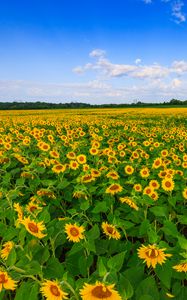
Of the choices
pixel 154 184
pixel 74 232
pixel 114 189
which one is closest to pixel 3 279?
pixel 74 232

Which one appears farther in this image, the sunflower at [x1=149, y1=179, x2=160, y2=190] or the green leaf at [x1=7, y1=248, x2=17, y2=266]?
the sunflower at [x1=149, y1=179, x2=160, y2=190]

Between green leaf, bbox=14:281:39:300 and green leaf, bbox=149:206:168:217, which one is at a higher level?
green leaf, bbox=149:206:168:217

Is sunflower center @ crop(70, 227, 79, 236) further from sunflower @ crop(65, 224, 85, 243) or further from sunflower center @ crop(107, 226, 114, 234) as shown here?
sunflower center @ crop(107, 226, 114, 234)

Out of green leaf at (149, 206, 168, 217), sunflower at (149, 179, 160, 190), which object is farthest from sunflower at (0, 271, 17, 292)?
sunflower at (149, 179, 160, 190)

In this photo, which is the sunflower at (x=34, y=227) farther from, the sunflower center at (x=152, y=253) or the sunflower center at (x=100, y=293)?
the sunflower center at (x=100, y=293)

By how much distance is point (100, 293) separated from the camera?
1.60 meters

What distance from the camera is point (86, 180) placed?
4.11 meters

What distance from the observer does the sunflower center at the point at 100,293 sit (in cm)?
159

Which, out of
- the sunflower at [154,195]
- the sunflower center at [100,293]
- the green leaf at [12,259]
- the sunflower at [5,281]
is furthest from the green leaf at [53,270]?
the sunflower at [154,195]

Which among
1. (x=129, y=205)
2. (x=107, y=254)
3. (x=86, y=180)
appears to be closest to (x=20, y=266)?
(x=107, y=254)

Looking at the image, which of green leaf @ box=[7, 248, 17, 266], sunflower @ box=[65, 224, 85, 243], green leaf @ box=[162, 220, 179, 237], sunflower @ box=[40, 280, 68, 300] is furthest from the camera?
green leaf @ box=[162, 220, 179, 237]

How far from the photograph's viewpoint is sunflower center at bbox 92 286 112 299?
5.22 ft

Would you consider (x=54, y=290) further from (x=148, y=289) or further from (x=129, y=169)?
(x=129, y=169)

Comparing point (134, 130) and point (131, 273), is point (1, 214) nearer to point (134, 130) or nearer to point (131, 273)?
point (131, 273)
